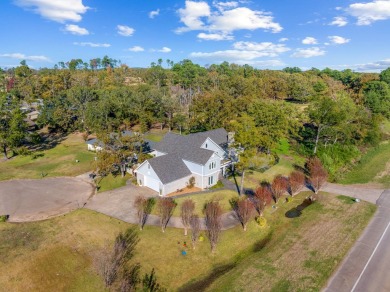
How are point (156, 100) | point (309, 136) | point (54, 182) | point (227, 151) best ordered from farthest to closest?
point (156, 100)
point (309, 136)
point (227, 151)
point (54, 182)

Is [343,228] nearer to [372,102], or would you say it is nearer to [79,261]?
[79,261]

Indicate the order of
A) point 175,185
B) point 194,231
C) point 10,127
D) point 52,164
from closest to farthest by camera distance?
point 194,231, point 175,185, point 52,164, point 10,127

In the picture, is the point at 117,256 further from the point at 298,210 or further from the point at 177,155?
the point at 298,210

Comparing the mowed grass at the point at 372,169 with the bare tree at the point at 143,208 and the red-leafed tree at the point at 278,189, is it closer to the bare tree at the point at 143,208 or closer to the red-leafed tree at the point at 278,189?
the red-leafed tree at the point at 278,189

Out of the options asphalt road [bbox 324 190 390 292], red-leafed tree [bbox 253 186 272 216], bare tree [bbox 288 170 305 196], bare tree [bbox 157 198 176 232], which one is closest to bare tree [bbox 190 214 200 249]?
bare tree [bbox 157 198 176 232]

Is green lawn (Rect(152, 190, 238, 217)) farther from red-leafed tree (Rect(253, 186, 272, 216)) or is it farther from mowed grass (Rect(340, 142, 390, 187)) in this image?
mowed grass (Rect(340, 142, 390, 187))

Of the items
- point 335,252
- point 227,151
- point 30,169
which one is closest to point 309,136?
point 227,151

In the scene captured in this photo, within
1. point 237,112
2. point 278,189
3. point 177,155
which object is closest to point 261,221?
point 278,189
